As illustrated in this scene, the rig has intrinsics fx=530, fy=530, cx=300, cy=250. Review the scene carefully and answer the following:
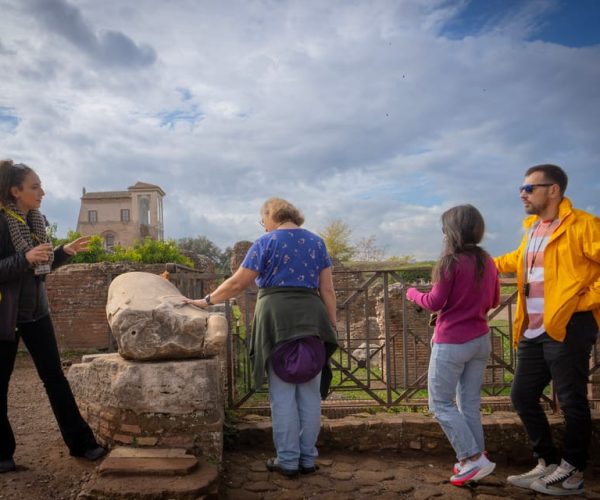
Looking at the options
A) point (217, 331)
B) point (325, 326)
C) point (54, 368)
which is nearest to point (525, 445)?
point (325, 326)

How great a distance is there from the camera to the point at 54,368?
3.20m

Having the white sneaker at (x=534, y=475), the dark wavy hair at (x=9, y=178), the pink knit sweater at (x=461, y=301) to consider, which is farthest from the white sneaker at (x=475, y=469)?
the dark wavy hair at (x=9, y=178)

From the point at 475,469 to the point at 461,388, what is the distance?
0.46 m

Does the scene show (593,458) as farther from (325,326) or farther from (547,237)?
(325,326)

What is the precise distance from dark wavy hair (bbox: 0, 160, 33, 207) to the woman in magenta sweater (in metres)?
2.45

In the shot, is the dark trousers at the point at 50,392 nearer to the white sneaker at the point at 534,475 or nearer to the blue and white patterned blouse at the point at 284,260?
the blue and white patterned blouse at the point at 284,260

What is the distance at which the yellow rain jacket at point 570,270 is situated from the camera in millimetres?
2900

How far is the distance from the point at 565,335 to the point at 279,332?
160 cm

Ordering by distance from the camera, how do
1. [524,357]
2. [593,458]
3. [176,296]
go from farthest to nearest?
1. [593,458]
2. [176,296]
3. [524,357]

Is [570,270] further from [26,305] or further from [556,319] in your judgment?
[26,305]

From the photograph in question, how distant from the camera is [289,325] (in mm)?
2992

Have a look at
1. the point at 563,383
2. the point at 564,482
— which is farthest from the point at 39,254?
the point at 564,482

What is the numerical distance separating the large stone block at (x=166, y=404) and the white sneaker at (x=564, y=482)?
1926 mm

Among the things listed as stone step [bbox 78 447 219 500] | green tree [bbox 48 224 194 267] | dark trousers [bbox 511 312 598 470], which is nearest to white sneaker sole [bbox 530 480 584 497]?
dark trousers [bbox 511 312 598 470]
